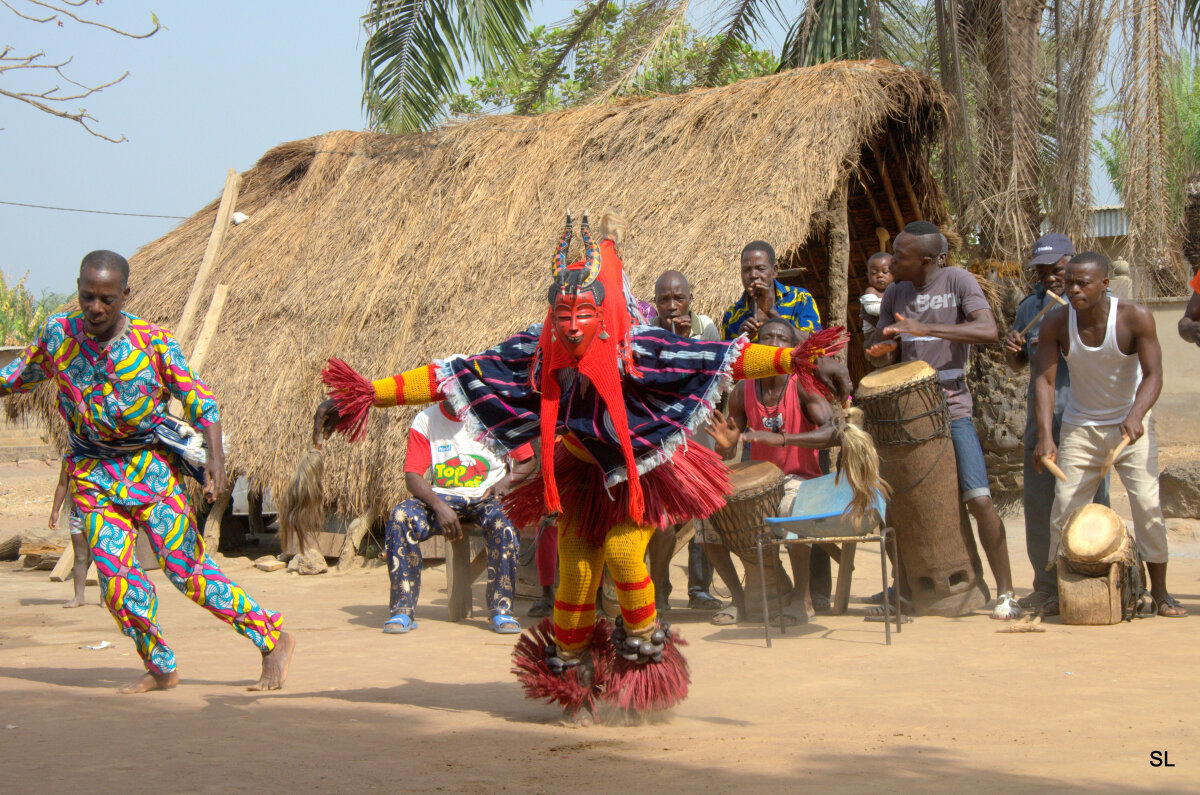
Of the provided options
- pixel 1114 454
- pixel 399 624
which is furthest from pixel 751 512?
pixel 399 624

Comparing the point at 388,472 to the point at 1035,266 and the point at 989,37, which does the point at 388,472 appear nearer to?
the point at 1035,266

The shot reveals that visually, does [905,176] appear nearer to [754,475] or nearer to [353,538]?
[754,475]

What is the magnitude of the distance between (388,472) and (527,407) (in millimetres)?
5386

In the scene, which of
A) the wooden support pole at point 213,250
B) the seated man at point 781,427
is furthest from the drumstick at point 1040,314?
the wooden support pole at point 213,250

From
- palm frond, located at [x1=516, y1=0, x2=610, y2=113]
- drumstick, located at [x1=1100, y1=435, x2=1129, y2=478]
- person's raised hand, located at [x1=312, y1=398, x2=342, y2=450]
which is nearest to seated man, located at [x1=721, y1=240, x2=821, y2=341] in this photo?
drumstick, located at [x1=1100, y1=435, x2=1129, y2=478]

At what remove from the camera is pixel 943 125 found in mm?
10375

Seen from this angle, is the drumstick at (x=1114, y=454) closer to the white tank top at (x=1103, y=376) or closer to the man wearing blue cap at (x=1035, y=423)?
the white tank top at (x=1103, y=376)

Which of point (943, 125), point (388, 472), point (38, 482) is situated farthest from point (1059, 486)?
point (38, 482)

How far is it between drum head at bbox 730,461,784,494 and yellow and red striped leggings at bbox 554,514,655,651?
82.8 inches

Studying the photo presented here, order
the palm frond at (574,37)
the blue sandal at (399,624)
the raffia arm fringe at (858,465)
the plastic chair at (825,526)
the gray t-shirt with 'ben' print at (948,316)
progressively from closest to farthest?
the raffia arm fringe at (858,465) < the plastic chair at (825,526) < the gray t-shirt with 'ben' print at (948,316) < the blue sandal at (399,624) < the palm frond at (574,37)

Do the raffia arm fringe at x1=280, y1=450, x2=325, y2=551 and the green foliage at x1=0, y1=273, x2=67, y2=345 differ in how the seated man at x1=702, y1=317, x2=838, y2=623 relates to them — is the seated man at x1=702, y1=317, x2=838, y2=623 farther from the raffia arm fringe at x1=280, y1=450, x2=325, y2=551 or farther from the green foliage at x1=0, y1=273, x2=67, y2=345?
the green foliage at x1=0, y1=273, x2=67, y2=345

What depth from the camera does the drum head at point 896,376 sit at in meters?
6.74

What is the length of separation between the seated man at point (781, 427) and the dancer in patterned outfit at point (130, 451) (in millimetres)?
2812

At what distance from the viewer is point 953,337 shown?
263 inches
